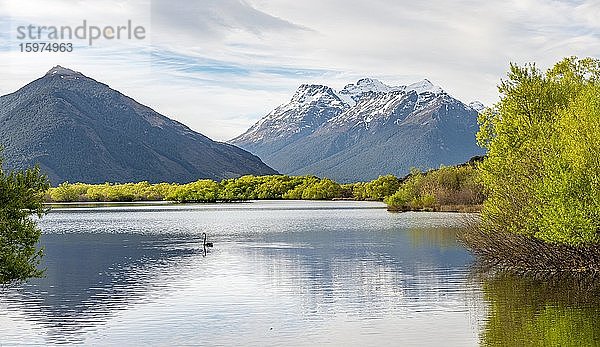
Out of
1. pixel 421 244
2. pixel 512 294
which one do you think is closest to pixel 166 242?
pixel 421 244

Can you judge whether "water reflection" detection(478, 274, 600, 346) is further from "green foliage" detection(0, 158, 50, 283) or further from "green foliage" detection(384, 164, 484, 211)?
"green foliage" detection(384, 164, 484, 211)

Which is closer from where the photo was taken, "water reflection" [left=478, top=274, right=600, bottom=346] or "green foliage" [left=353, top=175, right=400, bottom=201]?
"water reflection" [left=478, top=274, right=600, bottom=346]

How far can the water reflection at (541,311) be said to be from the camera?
2361cm

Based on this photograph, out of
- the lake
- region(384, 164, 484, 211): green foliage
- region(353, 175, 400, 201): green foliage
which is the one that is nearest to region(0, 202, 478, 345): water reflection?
the lake

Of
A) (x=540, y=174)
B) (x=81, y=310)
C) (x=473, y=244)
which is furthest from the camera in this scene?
(x=473, y=244)

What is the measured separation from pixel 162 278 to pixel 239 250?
1675cm

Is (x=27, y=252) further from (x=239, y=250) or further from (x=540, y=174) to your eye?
(x=239, y=250)

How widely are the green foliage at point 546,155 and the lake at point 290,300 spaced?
2.88 metres

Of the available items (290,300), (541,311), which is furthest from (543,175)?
(290,300)

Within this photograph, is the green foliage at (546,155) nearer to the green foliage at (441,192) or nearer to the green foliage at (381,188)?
the green foliage at (441,192)

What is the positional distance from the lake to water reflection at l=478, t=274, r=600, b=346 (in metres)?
0.06

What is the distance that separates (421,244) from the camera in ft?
192

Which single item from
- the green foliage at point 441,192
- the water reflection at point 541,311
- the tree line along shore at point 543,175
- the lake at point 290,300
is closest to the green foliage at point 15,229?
Result: the lake at point 290,300

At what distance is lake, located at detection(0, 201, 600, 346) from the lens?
25.5m
